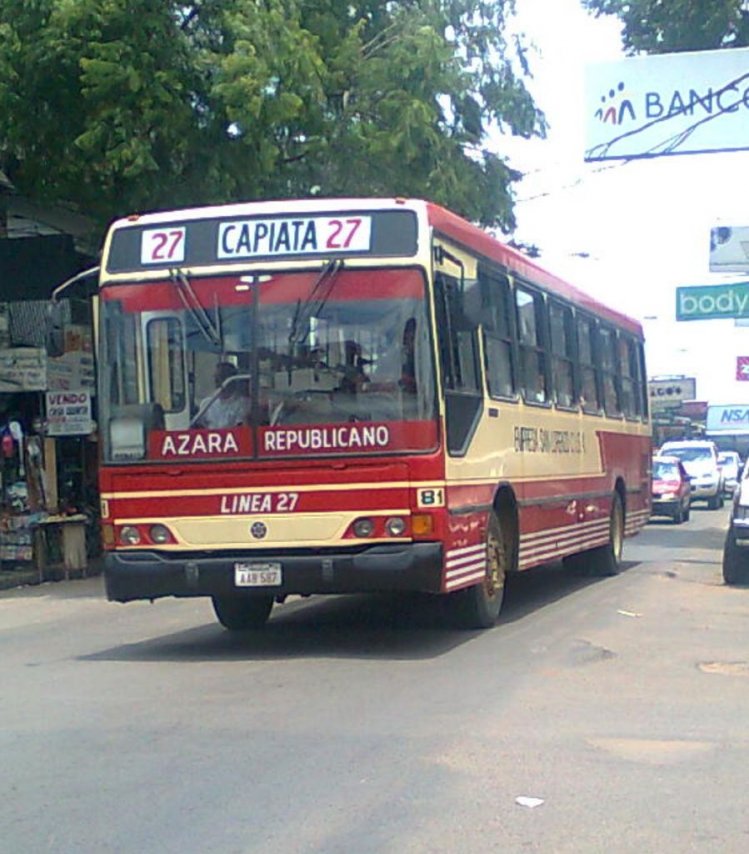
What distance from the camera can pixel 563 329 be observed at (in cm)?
1542

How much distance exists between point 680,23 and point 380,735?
18.0 meters

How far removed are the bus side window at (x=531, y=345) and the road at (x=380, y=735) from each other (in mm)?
2168

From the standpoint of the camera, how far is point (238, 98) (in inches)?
663

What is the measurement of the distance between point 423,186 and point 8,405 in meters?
6.78

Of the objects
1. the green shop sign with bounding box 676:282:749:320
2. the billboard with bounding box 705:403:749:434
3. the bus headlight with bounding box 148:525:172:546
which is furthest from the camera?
the billboard with bounding box 705:403:749:434

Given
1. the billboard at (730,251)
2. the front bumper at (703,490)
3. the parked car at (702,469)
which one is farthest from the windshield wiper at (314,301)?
the front bumper at (703,490)

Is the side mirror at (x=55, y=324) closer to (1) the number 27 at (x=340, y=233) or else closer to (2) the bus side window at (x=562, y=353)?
(1) the number 27 at (x=340, y=233)

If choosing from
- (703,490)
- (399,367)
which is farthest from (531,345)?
(703,490)

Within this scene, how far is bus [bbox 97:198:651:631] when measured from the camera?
418 inches

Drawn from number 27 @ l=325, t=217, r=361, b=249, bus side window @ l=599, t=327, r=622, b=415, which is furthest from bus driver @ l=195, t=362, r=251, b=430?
bus side window @ l=599, t=327, r=622, b=415

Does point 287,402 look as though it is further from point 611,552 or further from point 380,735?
point 611,552

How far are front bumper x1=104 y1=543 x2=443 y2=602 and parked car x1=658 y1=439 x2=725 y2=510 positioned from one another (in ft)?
103

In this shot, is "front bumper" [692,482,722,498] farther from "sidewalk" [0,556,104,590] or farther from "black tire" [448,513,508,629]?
"black tire" [448,513,508,629]

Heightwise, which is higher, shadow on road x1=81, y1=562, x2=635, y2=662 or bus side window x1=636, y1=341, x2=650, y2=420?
bus side window x1=636, y1=341, x2=650, y2=420
